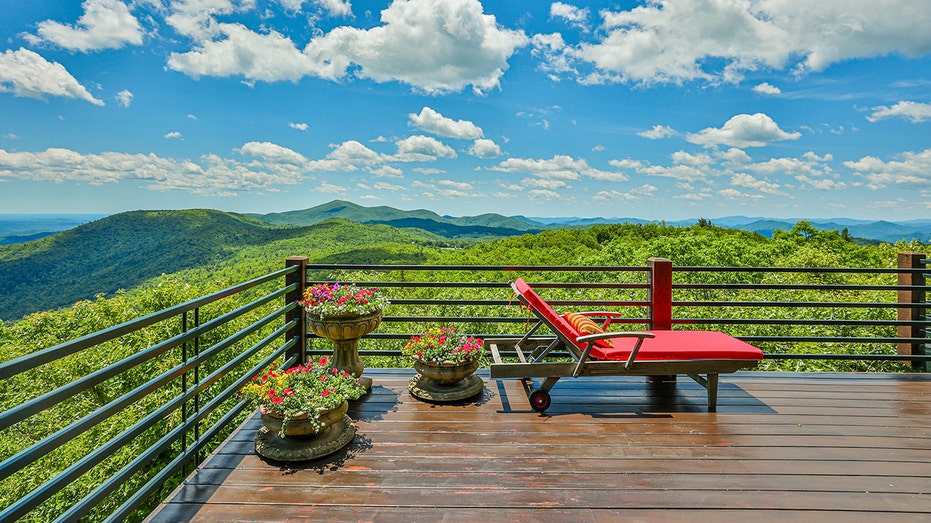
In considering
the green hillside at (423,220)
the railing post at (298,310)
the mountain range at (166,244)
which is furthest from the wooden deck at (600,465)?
the green hillside at (423,220)

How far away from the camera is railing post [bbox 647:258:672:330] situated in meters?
4.29

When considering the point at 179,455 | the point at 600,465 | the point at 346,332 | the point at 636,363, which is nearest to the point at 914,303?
the point at 636,363

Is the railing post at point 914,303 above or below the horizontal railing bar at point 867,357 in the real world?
above

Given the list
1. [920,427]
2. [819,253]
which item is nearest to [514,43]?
[920,427]

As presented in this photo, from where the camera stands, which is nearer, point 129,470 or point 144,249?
point 129,470

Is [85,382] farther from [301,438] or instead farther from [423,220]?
[423,220]

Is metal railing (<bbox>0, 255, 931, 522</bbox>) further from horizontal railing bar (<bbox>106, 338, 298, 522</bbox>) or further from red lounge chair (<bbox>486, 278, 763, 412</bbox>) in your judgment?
red lounge chair (<bbox>486, 278, 763, 412</bbox>)

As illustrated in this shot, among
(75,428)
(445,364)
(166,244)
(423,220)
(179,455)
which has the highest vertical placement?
(423,220)

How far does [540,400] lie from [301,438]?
5.39 ft

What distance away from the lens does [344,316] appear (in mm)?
3496

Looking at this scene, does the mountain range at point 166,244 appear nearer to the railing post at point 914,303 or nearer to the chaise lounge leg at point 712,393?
the railing post at point 914,303

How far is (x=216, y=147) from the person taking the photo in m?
62.0

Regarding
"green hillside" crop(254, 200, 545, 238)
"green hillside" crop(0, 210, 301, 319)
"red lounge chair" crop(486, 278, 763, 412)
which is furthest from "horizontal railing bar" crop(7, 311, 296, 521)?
"green hillside" crop(0, 210, 301, 319)

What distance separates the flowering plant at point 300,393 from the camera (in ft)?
8.58
